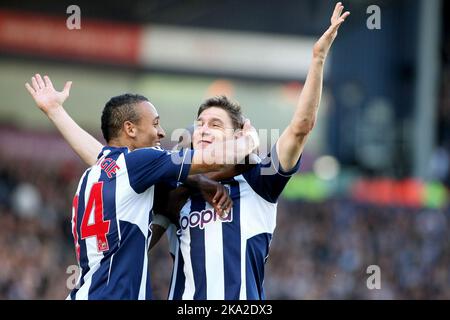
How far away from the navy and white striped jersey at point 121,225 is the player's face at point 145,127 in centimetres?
26

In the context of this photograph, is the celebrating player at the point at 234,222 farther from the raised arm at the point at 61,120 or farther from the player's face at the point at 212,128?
the raised arm at the point at 61,120

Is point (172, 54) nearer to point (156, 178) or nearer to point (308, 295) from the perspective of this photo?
point (308, 295)

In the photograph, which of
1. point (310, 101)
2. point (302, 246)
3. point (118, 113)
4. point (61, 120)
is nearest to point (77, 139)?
point (61, 120)

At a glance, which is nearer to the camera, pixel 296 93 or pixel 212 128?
pixel 212 128

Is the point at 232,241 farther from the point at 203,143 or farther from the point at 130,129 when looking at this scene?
the point at 130,129

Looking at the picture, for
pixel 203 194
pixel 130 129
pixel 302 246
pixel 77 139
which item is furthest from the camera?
pixel 302 246

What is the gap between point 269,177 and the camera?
600 cm

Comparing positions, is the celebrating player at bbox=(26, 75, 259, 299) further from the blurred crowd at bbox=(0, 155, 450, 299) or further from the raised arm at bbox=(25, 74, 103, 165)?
the blurred crowd at bbox=(0, 155, 450, 299)

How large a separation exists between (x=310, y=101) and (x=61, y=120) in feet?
6.43

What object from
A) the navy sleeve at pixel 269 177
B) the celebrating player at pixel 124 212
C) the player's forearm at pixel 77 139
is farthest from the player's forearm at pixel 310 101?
the player's forearm at pixel 77 139

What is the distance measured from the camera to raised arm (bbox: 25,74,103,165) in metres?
6.71

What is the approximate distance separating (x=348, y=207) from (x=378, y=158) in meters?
7.56

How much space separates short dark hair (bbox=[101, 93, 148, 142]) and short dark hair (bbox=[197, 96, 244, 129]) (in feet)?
1.45

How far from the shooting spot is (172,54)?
35.4 metres
